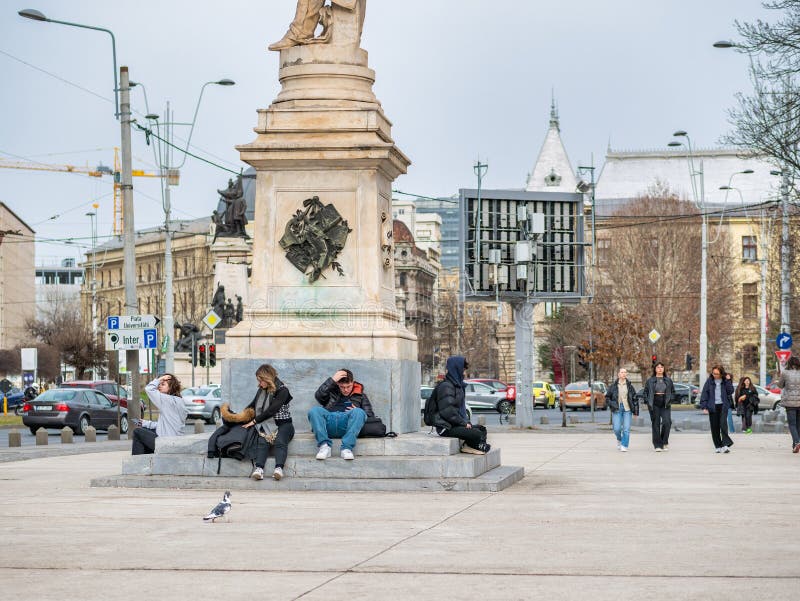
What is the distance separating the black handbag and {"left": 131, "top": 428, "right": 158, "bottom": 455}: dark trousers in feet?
10.4

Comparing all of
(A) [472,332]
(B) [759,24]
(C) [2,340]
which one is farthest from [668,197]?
(C) [2,340]

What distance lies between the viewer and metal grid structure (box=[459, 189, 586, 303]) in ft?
147

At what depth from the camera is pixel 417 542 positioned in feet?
37.0

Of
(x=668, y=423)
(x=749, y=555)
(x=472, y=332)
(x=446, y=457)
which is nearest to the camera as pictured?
(x=749, y=555)

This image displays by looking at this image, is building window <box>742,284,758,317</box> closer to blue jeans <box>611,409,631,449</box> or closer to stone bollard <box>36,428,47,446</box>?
blue jeans <box>611,409,631,449</box>

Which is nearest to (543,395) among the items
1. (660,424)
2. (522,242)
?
(522,242)

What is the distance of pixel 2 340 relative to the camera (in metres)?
134

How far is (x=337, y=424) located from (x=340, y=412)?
14 cm

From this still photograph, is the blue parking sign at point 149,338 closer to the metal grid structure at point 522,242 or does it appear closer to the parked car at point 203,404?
the metal grid structure at point 522,242

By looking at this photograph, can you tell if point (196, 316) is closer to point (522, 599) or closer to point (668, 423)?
point (668, 423)

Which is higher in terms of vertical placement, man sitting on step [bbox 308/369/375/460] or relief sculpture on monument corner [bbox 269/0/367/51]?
relief sculpture on monument corner [bbox 269/0/367/51]

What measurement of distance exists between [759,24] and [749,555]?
66.9 ft

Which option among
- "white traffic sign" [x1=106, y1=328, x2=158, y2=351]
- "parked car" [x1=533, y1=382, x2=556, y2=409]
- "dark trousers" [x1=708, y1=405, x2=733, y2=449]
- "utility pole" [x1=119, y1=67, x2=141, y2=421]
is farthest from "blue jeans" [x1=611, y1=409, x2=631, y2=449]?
"parked car" [x1=533, y1=382, x2=556, y2=409]

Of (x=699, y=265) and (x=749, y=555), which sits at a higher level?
(x=699, y=265)
